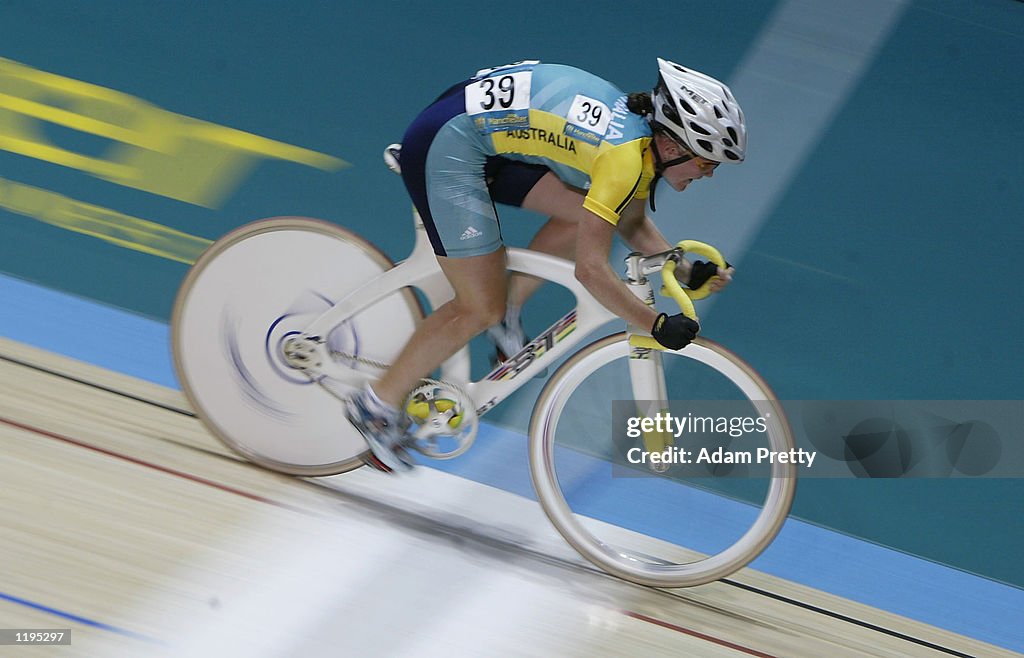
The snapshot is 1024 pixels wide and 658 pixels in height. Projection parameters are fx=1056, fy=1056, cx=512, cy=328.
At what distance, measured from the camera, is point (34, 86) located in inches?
149

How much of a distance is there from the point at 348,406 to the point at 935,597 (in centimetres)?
178

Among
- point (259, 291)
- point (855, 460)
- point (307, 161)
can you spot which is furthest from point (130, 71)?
point (855, 460)

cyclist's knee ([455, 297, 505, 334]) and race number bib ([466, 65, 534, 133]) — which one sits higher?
race number bib ([466, 65, 534, 133])

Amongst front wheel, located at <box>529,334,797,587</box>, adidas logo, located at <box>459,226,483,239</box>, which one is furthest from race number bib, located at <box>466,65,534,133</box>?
front wheel, located at <box>529,334,797,587</box>

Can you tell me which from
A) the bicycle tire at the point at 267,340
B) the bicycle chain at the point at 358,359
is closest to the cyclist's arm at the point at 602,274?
the bicycle tire at the point at 267,340

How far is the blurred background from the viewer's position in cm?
335

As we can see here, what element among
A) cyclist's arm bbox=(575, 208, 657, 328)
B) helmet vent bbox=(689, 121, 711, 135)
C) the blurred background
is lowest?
cyclist's arm bbox=(575, 208, 657, 328)

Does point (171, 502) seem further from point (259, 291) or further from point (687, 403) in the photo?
point (687, 403)

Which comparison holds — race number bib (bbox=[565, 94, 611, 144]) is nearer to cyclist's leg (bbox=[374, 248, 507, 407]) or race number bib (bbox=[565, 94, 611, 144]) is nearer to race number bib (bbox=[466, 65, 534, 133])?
race number bib (bbox=[466, 65, 534, 133])

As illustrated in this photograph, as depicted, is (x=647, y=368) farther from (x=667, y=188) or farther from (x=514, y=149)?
(x=667, y=188)

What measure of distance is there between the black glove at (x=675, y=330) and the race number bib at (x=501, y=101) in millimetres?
532

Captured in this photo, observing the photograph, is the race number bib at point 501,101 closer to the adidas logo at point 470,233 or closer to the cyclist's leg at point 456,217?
the cyclist's leg at point 456,217

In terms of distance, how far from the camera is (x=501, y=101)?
91.9 inches

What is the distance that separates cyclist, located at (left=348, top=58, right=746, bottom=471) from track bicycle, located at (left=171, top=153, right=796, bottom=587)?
9 centimetres
